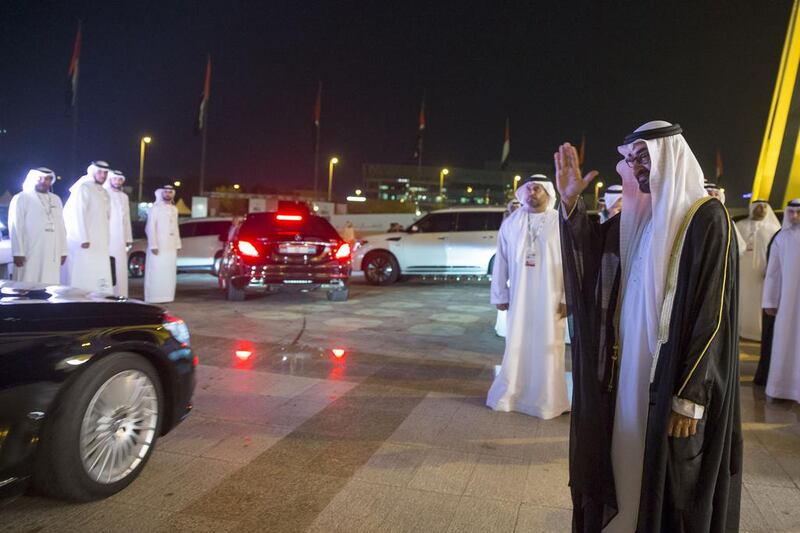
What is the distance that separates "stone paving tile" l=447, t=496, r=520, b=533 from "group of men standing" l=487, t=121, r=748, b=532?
0.64m

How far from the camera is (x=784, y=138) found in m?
11.0

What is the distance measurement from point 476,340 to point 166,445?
5.01 metres

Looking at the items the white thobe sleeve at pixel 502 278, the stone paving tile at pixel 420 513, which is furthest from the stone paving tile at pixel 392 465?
the white thobe sleeve at pixel 502 278

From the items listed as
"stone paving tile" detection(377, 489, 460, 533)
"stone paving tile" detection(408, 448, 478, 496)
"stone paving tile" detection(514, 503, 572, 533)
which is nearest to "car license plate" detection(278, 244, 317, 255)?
"stone paving tile" detection(408, 448, 478, 496)

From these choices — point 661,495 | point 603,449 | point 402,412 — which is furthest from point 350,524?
point 402,412

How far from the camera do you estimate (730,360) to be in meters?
2.24

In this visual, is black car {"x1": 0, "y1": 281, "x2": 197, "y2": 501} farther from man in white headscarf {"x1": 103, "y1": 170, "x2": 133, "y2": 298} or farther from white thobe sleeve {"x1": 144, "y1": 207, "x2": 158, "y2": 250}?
white thobe sleeve {"x1": 144, "y1": 207, "x2": 158, "y2": 250}

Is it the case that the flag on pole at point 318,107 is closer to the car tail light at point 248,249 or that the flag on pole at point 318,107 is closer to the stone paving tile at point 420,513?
the car tail light at point 248,249

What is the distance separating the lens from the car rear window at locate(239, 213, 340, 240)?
35.3 feet

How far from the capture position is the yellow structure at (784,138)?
1072cm

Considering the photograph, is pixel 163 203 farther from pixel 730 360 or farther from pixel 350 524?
pixel 730 360

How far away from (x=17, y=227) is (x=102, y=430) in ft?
18.5

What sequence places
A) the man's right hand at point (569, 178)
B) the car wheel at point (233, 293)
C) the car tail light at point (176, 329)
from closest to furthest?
1. the man's right hand at point (569, 178)
2. the car tail light at point (176, 329)
3. the car wheel at point (233, 293)

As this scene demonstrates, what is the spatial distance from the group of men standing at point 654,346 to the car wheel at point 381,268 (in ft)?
42.5
